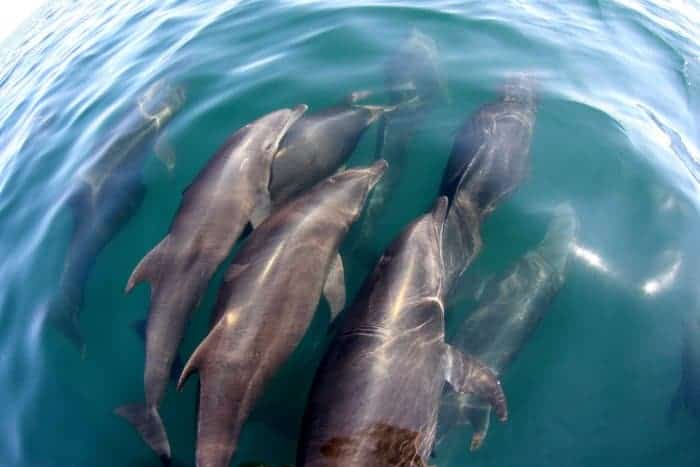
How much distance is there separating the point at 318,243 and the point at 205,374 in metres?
2.23

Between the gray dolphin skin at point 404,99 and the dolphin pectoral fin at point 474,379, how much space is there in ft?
8.66

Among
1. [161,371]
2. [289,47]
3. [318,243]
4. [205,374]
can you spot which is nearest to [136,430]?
[161,371]

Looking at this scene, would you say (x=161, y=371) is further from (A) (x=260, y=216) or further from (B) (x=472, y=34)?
(B) (x=472, y=34)

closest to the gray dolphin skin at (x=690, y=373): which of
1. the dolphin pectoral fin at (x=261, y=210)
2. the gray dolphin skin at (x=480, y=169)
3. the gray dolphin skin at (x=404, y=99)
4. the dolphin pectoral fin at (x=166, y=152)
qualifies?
the gray dolphin skin at (x=480, y=169)

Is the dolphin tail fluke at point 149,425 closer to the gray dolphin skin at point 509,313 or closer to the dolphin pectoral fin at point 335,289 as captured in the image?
the dolphin pectoral fin at point 335,289

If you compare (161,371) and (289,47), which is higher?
(289,47)

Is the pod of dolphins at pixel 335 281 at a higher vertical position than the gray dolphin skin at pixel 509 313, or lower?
higher

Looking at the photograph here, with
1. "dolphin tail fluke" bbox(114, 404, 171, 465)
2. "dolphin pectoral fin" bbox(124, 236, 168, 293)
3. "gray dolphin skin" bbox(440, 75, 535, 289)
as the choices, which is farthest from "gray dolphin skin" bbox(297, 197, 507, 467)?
"dolphin pectoral fin" bbox(124, 236, 168, 293)

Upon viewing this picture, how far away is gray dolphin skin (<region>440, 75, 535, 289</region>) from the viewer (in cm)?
771

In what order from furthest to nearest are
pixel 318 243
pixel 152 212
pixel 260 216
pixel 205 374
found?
1. pixel 152 212
2. pixel 260 216
3. pixel 318 243
4. pixel 205 374

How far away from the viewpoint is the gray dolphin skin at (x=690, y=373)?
634cm

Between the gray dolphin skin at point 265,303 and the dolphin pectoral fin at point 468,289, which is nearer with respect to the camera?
the gray dolphin skin at point 265,303

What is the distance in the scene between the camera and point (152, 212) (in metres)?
9.02

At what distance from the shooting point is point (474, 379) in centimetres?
600
